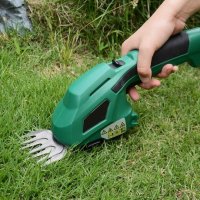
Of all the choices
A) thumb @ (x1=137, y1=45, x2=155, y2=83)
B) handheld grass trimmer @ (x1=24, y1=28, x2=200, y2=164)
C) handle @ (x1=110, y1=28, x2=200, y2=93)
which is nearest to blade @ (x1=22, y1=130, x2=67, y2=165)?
handheld grass trimmer @ (x1=24, y1=28, x2=200, y2=164)

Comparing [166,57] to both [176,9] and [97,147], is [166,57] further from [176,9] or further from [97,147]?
[97,147]

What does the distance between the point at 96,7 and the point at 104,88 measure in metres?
0.97

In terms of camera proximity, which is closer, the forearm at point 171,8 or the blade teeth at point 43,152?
the blade teeth at point 43,152

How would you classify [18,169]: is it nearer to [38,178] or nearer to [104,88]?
[38,178]

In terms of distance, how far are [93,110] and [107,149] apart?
18 centimetres

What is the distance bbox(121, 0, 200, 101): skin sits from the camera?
1.75 metres

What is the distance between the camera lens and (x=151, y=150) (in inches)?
71.8

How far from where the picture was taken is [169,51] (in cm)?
185

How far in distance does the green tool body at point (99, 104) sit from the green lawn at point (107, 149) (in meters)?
0.07

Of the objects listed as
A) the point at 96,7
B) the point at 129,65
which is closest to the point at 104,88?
the point at 129,65

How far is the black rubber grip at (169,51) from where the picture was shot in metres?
1.76

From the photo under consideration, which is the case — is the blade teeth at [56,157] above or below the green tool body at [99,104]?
below

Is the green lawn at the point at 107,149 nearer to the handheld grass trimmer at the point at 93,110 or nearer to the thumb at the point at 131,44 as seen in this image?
the handheld grass trimmer at the point at 93,110

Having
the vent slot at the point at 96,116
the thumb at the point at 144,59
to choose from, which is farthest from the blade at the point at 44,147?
the thumb at the point at 144,59
